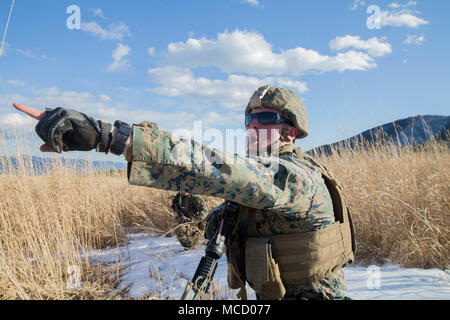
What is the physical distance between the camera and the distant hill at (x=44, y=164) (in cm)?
339

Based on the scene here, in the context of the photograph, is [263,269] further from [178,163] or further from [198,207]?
[198,207]

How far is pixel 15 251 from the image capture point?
8.73ft

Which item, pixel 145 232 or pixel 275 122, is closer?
pixel 275 122

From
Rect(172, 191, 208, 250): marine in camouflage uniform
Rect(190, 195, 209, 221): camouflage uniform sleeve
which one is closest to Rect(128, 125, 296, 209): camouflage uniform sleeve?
Rect(172, 191, 208, 250): marine in camouflage uniform

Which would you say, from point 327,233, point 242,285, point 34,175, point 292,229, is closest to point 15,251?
point 34,175

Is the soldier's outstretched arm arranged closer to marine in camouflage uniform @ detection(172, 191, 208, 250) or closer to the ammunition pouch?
the ammunition pouch

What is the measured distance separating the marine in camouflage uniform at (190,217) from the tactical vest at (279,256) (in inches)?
80.8

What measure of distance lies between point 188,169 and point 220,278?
243 centimetres

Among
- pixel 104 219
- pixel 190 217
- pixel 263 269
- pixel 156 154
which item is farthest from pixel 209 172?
pixel 104 219

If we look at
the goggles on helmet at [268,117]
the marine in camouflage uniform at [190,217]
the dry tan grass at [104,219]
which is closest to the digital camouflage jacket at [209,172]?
the goggles on helmet at [268,117]

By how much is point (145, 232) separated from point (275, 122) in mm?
4194

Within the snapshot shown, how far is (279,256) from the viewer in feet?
5.12
